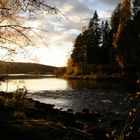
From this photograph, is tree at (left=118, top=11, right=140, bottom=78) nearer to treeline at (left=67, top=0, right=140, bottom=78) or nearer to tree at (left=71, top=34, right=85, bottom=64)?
treeline at (left=67, top=0, right=140, bottom=78)

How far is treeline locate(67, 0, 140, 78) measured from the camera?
67375mm

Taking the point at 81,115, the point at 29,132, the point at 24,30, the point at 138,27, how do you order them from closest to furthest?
the point at 29,132 < the point at 24,30 < the point at 81,115 < the point at 138,27

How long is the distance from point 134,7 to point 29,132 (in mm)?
77990

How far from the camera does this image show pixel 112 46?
75.8 meters

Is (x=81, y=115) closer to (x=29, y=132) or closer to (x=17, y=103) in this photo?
(x=17, y=103)

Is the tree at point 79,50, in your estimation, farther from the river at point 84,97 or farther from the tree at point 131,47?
the river at point 84,97

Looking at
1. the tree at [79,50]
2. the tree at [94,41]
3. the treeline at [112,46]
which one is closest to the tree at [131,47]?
the treeline at [112,46]

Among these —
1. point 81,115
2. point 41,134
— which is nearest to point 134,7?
point 81,115

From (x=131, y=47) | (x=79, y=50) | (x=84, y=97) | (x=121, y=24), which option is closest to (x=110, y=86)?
(x=131, y=47)

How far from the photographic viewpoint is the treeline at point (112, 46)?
221ft

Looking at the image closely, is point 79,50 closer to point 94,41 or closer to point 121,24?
point 94,41

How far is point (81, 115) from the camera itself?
2244 centimetres

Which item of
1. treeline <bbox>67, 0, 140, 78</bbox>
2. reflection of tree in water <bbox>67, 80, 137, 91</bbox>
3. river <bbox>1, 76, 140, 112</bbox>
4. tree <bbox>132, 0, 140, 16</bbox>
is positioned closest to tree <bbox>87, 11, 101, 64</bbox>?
treeline <bbox>67, 0, 140, 78</bbox>

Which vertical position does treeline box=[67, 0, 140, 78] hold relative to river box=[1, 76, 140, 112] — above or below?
above
